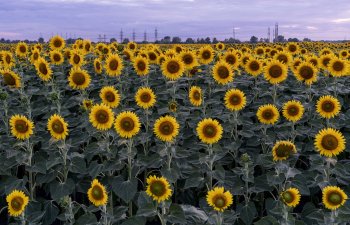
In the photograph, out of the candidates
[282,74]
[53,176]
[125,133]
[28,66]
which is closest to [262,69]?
[282,74]

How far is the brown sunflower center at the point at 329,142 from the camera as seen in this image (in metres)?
6.11

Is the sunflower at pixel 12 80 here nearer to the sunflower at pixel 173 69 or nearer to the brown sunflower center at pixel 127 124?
the sunflower at pixel 173 69

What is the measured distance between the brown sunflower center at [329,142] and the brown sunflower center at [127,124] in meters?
2.67

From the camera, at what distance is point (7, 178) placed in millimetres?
7090

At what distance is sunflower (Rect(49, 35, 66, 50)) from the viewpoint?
37.8ft

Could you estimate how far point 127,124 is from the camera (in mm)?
6273

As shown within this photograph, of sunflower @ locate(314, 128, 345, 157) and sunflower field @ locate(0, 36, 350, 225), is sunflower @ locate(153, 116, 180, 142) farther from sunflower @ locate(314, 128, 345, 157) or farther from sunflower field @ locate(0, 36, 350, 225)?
sunflower @ locate(314, 128, 345, 157)

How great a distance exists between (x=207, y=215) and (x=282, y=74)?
3.54 meters

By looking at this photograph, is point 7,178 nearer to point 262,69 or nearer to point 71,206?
point 71,206

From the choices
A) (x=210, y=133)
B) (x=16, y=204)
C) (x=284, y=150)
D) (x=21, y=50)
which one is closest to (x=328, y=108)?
(x=284, y=150)

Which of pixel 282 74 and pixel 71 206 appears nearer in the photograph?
pixel 71 206

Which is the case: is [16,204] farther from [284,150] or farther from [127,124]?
[284,150]

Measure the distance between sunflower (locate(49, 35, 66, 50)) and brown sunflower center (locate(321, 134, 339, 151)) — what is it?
7637mm

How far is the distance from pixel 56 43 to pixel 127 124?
6168 mm
